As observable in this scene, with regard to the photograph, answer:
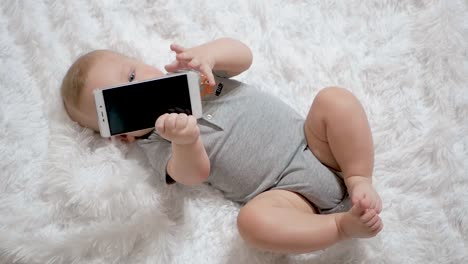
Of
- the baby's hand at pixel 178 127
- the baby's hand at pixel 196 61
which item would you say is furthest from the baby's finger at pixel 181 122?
the baby's hand at pixel 196 61

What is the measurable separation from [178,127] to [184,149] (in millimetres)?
67

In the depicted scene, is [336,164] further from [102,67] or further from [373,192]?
[102,67]

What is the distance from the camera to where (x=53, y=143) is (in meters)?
1.00

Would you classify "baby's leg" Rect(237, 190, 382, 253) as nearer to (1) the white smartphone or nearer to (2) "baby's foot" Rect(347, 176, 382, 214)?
(2) "baby's foot" Rect(347, 176, 382, 214)

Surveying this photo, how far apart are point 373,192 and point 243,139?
0.88 feet

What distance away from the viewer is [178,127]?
2.65ft

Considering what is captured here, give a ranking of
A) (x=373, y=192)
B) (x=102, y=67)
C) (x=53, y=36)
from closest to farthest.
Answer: (x=373, y=192)
(x=102, y=67)
(x=53, y=36)

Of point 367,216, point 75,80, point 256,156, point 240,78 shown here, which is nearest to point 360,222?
point 367,216

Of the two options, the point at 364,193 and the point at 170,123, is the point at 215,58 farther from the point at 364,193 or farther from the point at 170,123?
the point at 364,193

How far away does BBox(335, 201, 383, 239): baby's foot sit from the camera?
79cm

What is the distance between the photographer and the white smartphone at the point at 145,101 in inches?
34.6

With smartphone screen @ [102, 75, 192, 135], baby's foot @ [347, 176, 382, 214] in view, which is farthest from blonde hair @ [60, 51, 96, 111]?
baby's foot @ [347, 176, 382, 214]

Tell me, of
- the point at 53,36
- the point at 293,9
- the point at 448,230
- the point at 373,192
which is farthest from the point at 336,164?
the point at 53,36

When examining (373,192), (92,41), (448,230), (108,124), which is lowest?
(448,230)
